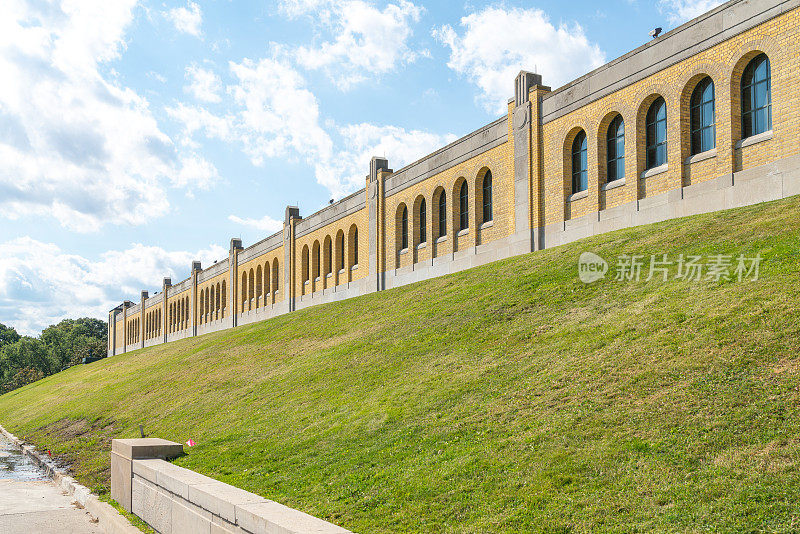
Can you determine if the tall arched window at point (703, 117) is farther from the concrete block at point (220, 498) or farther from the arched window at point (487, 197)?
the concrete block at point (220, 498)

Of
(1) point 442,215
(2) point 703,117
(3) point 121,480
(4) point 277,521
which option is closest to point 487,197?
(1) point 442,215

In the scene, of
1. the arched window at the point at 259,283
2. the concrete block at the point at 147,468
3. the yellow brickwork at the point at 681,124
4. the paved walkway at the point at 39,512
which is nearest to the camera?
the concrete block at the point at 147,468

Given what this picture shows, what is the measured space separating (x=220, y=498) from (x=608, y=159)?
17.3 metres

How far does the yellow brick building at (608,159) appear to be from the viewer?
54.5 feet

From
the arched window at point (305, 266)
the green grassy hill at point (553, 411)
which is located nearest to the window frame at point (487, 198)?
the green grassy hill at point (553, 411)

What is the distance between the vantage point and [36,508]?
11398mm

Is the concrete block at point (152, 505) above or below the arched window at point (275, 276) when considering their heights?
below

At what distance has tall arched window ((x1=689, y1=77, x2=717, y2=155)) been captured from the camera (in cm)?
1817

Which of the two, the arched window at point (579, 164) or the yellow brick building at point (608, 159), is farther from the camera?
the arched window at point (579, 164)

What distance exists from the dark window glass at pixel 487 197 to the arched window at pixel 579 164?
4.48 m

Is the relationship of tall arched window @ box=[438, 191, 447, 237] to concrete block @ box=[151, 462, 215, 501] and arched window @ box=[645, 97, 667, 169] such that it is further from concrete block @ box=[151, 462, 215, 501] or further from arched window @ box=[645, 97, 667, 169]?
concrete block @ box=[151, 462, 215, 501]

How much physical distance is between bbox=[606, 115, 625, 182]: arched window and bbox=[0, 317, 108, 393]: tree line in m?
95.9

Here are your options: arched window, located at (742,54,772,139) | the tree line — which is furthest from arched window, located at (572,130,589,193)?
the tree line

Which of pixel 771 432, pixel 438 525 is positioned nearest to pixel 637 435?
pixel 771 432
